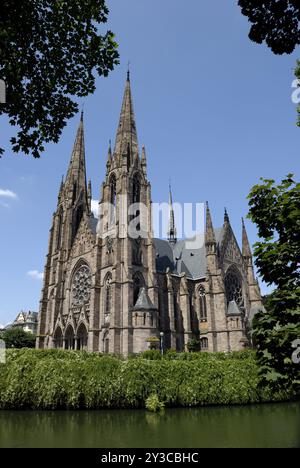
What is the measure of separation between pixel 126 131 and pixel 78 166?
41.6 feet

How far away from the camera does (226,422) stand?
1412 centimetres

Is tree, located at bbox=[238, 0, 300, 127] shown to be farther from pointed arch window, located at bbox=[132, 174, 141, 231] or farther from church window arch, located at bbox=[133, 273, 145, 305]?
pointed arch window, located at bbox=[132, 174, 141, 231]

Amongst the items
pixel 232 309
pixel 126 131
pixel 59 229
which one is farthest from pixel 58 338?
pixel 126 131

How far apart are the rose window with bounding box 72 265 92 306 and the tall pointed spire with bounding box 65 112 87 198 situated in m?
16.1

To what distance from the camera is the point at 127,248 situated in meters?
40.1

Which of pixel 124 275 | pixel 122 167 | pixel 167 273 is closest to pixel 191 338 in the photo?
pixel 167 273

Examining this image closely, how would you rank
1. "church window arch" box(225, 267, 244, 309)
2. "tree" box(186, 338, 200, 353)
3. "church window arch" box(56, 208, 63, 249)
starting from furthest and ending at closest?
"church window arch" box(56, 208, 63, 249) → "church window arch" box(225, 267, 244, 309) → "tree" box(186, 338, 200, 353)

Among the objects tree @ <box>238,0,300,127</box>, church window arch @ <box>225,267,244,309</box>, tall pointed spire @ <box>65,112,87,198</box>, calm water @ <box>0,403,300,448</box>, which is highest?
tall pointed spire @ <box>65,112,87,198</box>

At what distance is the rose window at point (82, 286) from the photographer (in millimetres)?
44281

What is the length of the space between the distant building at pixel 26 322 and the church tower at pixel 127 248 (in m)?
79.1

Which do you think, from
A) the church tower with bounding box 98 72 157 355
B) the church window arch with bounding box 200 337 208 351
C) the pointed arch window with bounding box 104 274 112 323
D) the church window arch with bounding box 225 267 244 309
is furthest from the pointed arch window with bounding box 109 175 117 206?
the church window arch with bounding box 200 337 208 351

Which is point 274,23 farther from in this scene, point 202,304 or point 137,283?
point 202,304

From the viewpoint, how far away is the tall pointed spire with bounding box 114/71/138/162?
49.4 metres
